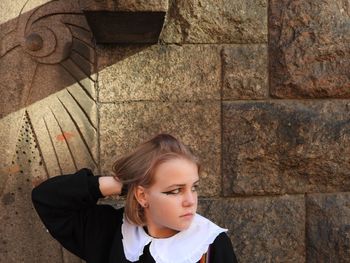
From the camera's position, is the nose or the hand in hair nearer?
the nose

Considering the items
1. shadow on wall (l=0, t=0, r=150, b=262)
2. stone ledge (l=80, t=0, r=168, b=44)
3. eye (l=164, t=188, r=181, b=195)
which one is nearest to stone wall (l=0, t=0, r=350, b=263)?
shadow on wall (l=0, t=0, r=150, b=262)

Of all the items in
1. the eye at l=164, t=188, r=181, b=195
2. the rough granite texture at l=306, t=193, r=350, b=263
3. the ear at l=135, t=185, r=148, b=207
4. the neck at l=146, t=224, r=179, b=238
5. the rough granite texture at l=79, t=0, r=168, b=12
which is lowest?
the rough granite texture at l=306, t=193, r=350, b=263

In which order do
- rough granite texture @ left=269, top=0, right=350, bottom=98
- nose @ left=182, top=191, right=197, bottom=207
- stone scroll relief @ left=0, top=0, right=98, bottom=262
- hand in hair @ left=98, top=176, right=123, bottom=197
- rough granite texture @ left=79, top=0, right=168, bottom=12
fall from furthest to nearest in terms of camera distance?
rough granite texture @ left=269, top=0, right=350, bottom=98 → stone scroll relief @ left=0, top=0, right=98, bottom=262 → rough granite texture @ left=79, top=0, right=168, bottom=12 → hand in hair @ left=98, top=176, right=123, bottom=197 → nose @ left=182, top=191, right=197, bottom=207

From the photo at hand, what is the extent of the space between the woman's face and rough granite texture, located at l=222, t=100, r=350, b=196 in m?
1.02

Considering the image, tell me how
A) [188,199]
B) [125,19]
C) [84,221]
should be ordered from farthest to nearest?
[125,19] < [84,221] < [188,199]

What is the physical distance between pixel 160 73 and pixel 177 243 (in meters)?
1.18

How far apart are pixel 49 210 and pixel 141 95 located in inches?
39.4

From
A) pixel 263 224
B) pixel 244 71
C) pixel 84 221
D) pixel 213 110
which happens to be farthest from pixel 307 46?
pixel 84 221

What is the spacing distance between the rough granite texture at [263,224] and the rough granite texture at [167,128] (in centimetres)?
13

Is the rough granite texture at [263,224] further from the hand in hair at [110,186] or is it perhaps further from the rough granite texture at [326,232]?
the hand in hair at [110,186]

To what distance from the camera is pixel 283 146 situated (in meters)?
2.93

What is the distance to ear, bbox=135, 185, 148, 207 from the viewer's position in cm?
196

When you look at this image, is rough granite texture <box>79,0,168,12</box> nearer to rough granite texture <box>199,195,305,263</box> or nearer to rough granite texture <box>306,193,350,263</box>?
rough granite texture <box>199,195,305,263</box>

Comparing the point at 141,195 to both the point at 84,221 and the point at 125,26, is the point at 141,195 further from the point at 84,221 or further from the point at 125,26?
the point at 125,26
